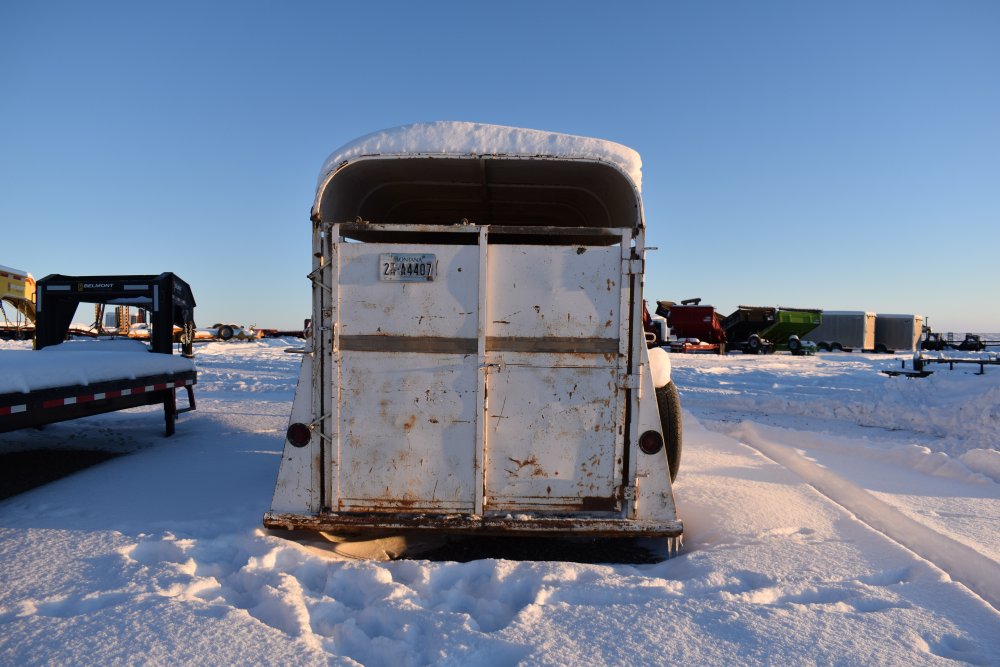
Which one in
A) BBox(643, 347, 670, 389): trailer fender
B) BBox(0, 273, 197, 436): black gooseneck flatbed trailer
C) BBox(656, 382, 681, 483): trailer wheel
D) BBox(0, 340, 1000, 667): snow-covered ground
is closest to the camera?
BBox(0, 340, 1000, 667): snow-covered ground

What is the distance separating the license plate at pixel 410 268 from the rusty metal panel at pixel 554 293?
1.21ft

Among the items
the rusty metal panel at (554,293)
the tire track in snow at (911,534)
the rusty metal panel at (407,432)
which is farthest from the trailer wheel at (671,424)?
the rusty metal panel at (407,432)

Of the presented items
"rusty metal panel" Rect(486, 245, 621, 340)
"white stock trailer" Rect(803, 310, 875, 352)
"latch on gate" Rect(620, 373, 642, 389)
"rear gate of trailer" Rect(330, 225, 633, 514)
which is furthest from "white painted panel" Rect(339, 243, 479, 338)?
"white stock trailer" Rect(803, 310, 875, 352)

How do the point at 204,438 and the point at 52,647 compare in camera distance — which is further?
the point at 204,438

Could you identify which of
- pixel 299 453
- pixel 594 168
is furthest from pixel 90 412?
pixel 594 168

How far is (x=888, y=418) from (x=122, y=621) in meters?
11.6

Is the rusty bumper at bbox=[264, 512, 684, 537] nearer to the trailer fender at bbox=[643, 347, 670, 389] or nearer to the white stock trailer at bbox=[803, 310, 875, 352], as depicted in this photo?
the trailer fender at bbox=[643, 347, 670, 389]

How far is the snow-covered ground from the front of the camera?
241 cm

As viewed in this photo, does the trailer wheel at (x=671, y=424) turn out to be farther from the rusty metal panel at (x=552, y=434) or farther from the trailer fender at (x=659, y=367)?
the rusty metal panel at (x=552, y=434)

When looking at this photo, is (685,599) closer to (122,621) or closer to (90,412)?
(122,621)

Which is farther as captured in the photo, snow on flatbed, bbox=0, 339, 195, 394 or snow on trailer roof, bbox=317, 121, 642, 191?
snow on flatbed, bbox=0, 339, 195, 394

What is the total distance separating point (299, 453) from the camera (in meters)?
3.60

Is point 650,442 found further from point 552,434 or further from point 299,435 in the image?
point 299,435

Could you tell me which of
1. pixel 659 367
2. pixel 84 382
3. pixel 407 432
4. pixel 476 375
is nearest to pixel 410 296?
pixel 476 375
